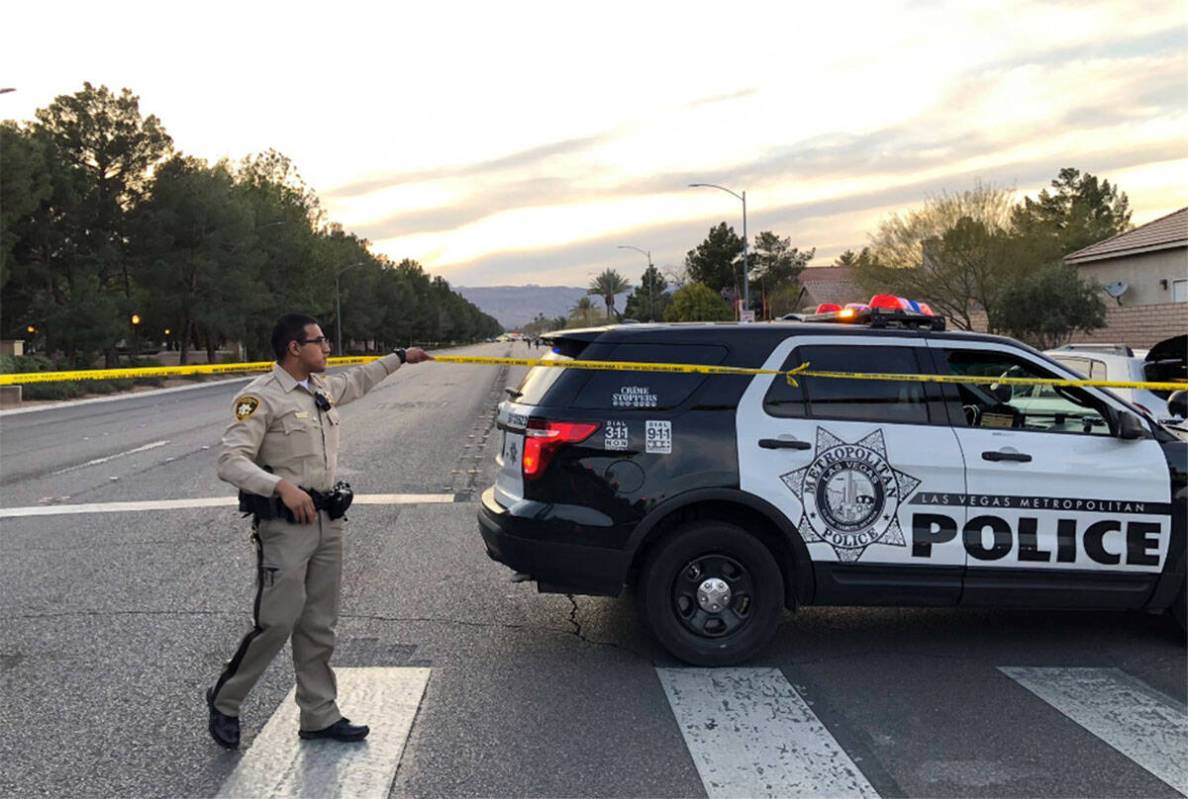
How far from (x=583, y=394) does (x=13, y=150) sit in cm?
4321

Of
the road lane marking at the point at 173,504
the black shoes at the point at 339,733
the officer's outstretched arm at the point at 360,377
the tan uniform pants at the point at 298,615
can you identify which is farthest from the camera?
the road lane marking at the point at 173,504

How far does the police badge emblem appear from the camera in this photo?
4.91 meters

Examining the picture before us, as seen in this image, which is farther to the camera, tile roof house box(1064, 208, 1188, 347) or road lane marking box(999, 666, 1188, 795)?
tile roof house box(1064, 208, 1188, 347)

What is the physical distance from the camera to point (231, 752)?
3943mm

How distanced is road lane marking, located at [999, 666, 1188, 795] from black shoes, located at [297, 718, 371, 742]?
3.25 m

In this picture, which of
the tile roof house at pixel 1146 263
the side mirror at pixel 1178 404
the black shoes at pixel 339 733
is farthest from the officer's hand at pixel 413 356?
the tile roof house at pixel 1146 263

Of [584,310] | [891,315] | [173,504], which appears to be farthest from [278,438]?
[584,310]

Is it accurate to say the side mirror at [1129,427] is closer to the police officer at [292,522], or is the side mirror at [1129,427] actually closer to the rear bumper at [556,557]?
the rear bumper at [556,557]

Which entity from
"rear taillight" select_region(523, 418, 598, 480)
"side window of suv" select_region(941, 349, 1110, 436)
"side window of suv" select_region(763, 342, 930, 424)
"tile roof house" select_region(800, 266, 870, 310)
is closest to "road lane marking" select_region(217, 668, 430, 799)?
"rear taillight" select_region(523, 418, 598, 480)

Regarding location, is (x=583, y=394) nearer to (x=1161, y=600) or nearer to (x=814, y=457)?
(x=814, y=457)

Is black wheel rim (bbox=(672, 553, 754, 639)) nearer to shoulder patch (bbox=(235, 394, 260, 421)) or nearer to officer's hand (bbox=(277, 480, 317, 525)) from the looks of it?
officer's hand (bbox=(277, 480, 317, 525))

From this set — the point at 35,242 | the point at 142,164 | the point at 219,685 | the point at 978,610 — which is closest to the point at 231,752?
the point at 219,685

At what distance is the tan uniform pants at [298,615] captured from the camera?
12.7 feet

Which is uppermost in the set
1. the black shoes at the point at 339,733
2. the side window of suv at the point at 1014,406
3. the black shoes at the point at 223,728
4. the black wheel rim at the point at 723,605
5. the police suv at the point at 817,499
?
the side window of suv at the point at 1014,406
